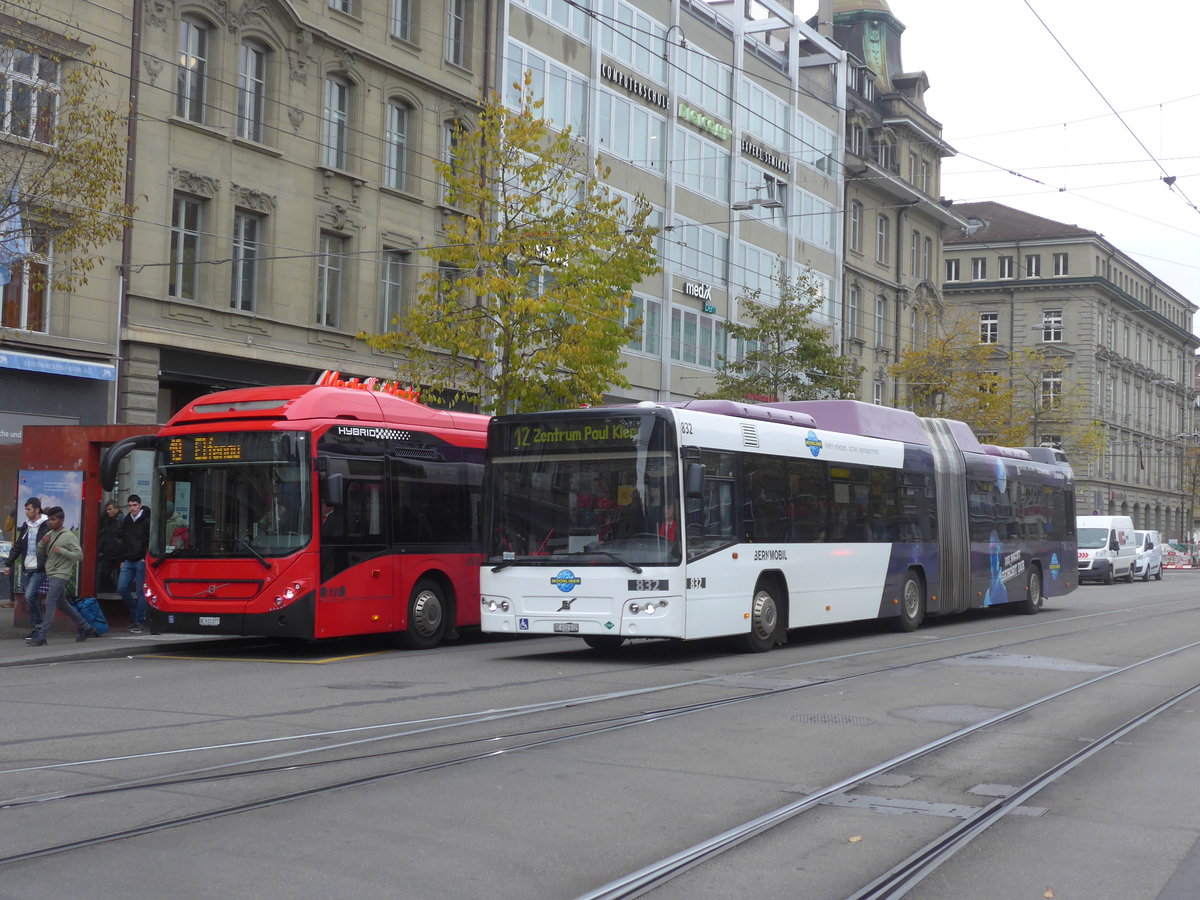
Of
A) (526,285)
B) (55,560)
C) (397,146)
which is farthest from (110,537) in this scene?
(397,146)

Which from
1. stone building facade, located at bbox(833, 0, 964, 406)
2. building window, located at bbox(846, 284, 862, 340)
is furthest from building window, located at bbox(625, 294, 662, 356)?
building window, located at bbox(846, 284, 862, 340)

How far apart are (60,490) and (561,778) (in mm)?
12498

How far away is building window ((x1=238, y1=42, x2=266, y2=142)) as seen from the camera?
88.0ft

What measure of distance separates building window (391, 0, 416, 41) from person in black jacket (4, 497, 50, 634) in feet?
52.2

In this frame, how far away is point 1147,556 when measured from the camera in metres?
52.5

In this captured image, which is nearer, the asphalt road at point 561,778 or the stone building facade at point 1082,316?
the asphalt road at point 561,778

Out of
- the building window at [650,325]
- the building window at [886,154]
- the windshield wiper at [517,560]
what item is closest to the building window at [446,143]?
the building window at [650,325]

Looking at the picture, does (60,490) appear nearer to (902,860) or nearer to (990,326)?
(902,860)

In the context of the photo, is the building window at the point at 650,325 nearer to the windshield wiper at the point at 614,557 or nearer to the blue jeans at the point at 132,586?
the blue jeans at the point at 132,586

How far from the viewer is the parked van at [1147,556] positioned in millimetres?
51781

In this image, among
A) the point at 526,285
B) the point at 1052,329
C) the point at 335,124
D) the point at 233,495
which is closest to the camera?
the point at 233,495

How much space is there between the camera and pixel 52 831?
6.55 meters

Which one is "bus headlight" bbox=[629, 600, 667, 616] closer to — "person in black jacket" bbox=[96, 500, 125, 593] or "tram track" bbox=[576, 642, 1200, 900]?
"tram track" bbox=[576, 642, 1200, 900]

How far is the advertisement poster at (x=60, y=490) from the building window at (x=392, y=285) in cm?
1210
